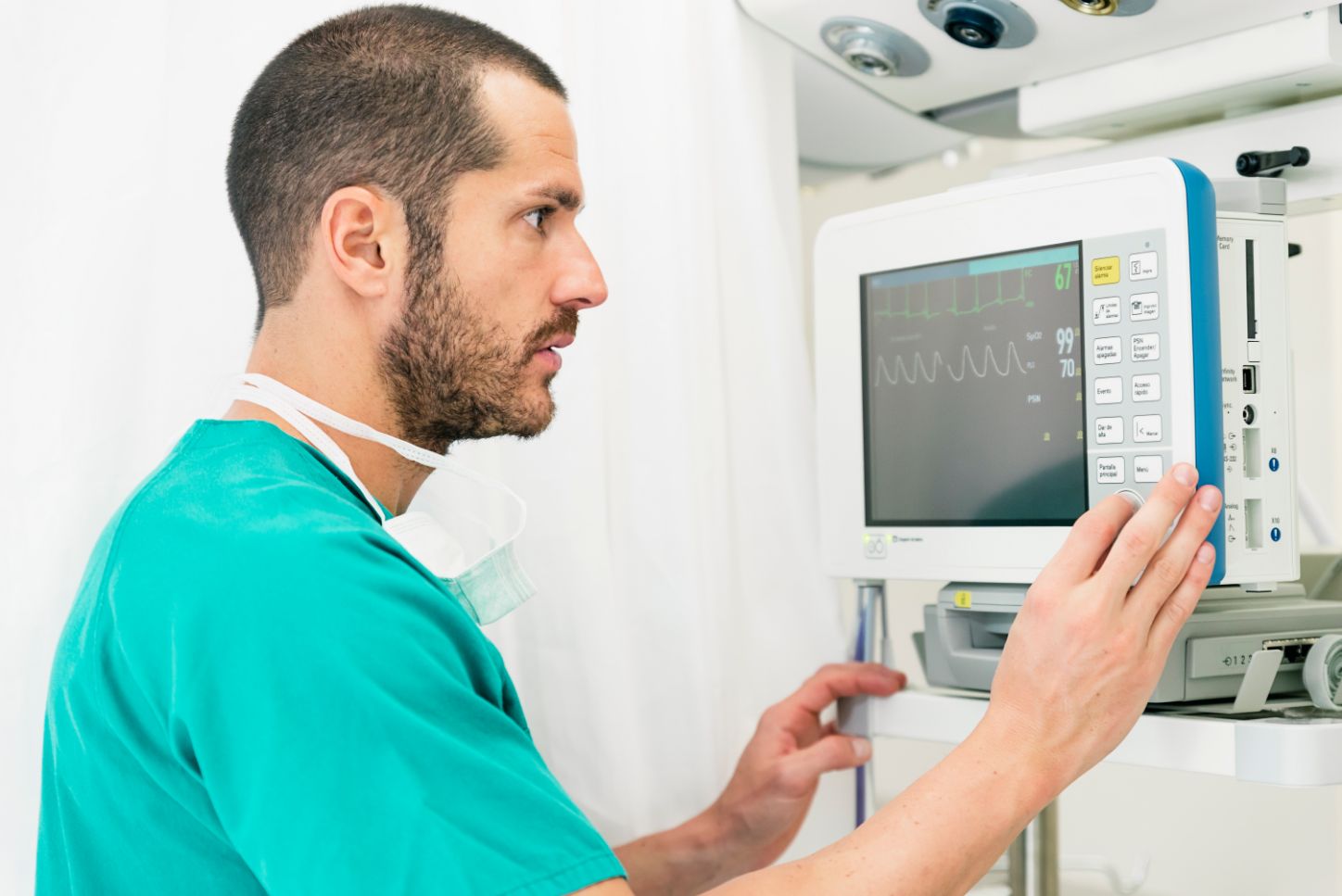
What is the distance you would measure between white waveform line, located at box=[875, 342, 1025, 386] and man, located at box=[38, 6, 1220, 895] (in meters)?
0.19

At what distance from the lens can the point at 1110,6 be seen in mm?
1125

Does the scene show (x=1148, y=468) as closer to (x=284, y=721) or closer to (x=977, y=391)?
(x=977, y=391)

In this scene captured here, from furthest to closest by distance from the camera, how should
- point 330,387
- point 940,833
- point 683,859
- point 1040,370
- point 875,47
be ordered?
point 875,47 < point 683,859 < point 1040,370 < point 330,387 < point 940,833

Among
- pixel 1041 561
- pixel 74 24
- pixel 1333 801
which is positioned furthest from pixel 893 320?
pixel 1333 801

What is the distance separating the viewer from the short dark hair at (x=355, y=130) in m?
0.90

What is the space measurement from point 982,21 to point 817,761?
736 mm

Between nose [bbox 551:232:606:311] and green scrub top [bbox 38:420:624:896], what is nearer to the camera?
green scrub top [bbox 38:420:624:896]

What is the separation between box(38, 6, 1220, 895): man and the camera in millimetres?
649

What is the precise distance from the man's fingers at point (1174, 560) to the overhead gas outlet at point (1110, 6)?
491 mm

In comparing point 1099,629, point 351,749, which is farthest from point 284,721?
point 1099,629

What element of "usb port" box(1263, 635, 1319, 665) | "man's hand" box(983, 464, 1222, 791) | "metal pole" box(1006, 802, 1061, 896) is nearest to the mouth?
"man's hand" box(983, 464, 1222, 791)

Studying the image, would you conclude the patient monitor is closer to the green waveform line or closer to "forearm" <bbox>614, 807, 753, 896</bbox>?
the green waveform line

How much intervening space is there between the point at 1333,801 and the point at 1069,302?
0.97 meters

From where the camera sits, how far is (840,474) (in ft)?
3.82
